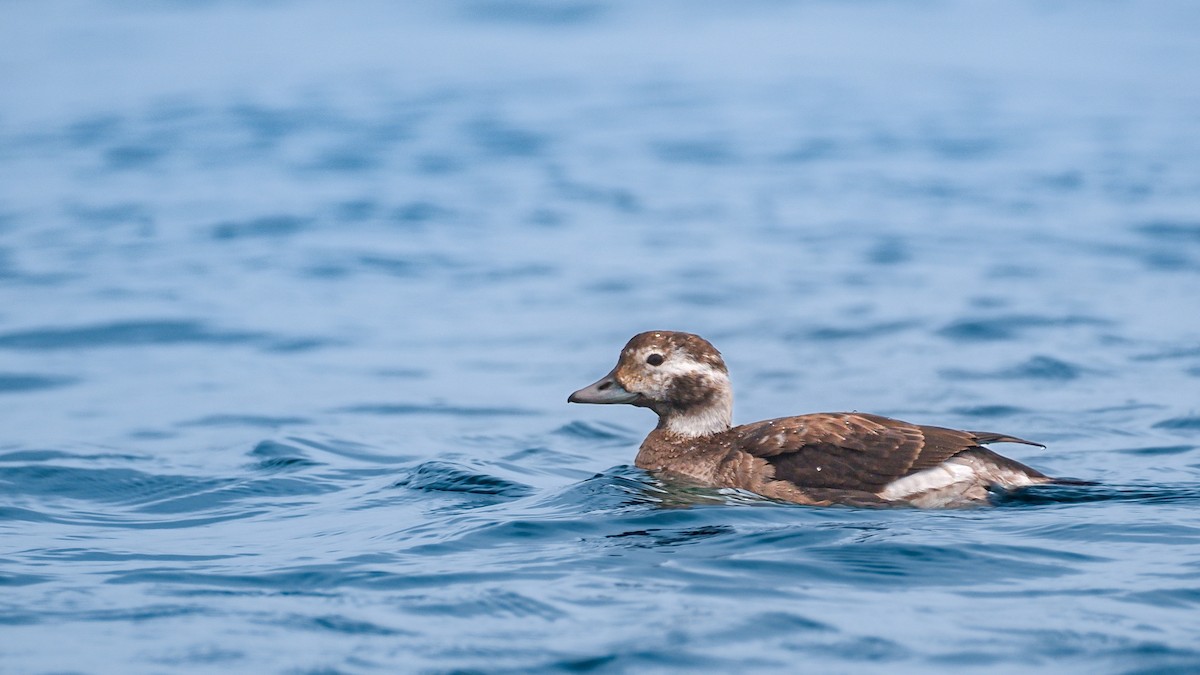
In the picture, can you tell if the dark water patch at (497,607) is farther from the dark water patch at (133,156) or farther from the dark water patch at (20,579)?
the dark water patch at (133,156)

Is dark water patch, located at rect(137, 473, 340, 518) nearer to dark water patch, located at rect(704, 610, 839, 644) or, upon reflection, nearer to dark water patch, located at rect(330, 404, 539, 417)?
dark water patch, located at rect(330, 404, 539, 417)

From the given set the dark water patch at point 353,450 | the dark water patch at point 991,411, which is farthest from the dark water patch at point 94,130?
the dark water patch at point 991,411

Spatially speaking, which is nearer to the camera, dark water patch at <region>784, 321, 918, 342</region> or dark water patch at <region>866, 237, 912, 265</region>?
dark water patch at <region>784, 321, 918, 342</region>

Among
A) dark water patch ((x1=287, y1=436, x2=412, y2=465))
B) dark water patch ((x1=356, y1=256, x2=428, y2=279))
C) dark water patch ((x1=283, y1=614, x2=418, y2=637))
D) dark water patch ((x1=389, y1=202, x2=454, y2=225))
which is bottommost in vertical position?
dark water patch ((x1=287, y1=436, x2=412, y2=465))

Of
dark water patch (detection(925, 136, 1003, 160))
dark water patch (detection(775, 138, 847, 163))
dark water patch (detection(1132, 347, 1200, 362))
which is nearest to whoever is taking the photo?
dark water patch (detection(1132, 347, 1200, 362))

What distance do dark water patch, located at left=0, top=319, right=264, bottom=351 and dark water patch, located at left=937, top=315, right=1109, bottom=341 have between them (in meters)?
7.16

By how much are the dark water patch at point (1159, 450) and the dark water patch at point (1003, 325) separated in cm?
414

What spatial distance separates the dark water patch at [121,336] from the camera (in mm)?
15984

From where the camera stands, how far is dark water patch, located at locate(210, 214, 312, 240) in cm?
2141

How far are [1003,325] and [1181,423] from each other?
12.8ft

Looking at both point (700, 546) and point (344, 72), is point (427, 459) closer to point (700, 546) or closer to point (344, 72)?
point (700, 546)

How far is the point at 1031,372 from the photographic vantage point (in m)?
14.5

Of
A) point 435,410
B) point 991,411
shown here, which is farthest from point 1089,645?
point 435,410

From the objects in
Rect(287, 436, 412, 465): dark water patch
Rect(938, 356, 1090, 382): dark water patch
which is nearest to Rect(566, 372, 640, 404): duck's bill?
A: Rect(287, 436, 412, 465): dark water patch
